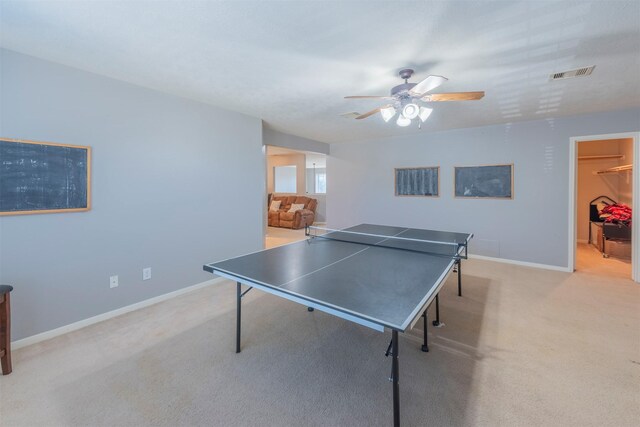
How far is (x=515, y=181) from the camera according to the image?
14.4 feet

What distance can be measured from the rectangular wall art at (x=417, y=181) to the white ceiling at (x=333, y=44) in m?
2.07

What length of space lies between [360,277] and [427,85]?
150 centimetres

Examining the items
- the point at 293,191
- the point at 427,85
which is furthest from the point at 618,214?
the point at 293,191

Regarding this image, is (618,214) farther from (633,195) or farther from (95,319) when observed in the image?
(95,319)

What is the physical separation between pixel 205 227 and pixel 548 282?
448cm

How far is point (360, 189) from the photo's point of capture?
605 centimetres

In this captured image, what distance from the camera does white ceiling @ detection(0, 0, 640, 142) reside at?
64.1 inches

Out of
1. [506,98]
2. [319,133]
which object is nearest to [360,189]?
[319,133]

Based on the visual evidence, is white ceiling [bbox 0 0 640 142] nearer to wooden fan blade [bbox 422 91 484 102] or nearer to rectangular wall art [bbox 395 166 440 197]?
wooden fan blade [bbox 422 91 484 102]

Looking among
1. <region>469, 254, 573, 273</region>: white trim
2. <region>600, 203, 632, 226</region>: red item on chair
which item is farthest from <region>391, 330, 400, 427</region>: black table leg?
<region>600, 203, 632, 226</region>: red item on chair

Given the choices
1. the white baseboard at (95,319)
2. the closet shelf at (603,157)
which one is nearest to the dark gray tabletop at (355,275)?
the white baseboard at (95,319)

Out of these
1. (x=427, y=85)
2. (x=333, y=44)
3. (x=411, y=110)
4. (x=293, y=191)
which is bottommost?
(x=293, y=191)

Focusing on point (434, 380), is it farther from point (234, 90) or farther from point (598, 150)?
point (598, 150)

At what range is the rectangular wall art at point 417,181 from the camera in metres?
5.09
